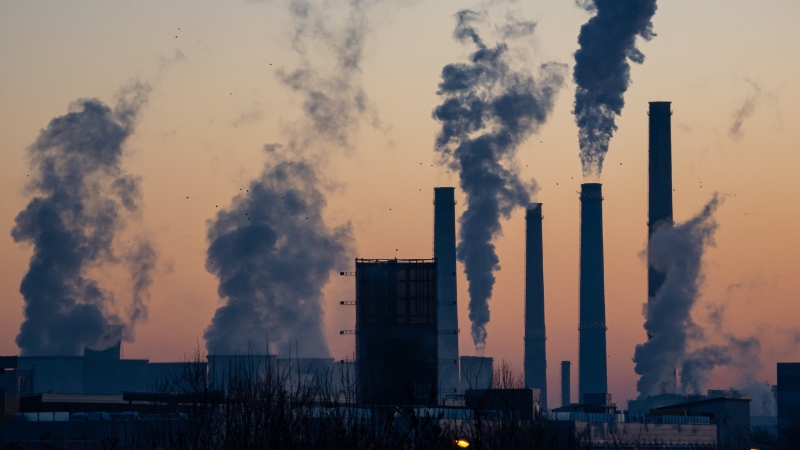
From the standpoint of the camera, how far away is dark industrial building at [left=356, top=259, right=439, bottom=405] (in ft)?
213

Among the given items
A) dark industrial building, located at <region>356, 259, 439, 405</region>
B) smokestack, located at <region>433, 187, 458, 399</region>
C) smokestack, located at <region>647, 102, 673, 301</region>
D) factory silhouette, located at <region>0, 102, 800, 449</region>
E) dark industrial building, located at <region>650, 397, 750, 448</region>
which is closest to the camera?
factory silhouette, located at <region>0, 102, 800, 449</region>

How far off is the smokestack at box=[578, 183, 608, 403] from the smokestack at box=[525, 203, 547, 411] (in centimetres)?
978

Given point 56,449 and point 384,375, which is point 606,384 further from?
point 56,449

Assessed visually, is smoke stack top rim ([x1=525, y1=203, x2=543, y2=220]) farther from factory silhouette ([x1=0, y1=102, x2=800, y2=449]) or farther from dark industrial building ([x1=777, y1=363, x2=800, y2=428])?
dark industrial building ([x1=777, y1=363, x2=800, y2=428])

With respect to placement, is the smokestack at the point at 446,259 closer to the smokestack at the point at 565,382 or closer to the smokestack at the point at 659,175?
the smokestack at the point at 659,175

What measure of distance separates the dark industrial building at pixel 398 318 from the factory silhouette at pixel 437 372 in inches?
2.0

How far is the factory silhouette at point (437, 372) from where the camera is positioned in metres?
54.7

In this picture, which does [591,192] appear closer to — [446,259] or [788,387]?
[446,259]

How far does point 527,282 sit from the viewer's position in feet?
415

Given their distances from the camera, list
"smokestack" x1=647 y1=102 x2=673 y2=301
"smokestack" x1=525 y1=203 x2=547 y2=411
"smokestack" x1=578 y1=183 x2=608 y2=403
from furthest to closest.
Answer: "smokestack" x1=525 y1=203 x2=547 y2=411 → "smokestack" x1=578 y1=183 x2=608 y2=403 → "smokestack" x1=647 y1=102 x2=673 y2=301

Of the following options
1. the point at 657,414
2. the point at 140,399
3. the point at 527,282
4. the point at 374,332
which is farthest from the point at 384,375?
the point at 527,282

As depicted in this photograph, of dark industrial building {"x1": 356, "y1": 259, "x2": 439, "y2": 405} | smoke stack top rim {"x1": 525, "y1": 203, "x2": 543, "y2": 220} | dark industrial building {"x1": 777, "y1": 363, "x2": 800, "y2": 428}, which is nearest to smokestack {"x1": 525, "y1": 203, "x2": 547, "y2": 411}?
smoke stack top rim {"x1": 525, "y1": 203, "x2": 543, "y2": 220}

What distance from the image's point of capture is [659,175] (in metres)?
105

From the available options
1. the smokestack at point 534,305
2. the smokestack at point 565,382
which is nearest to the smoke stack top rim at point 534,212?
the smokestack at point 534,305
